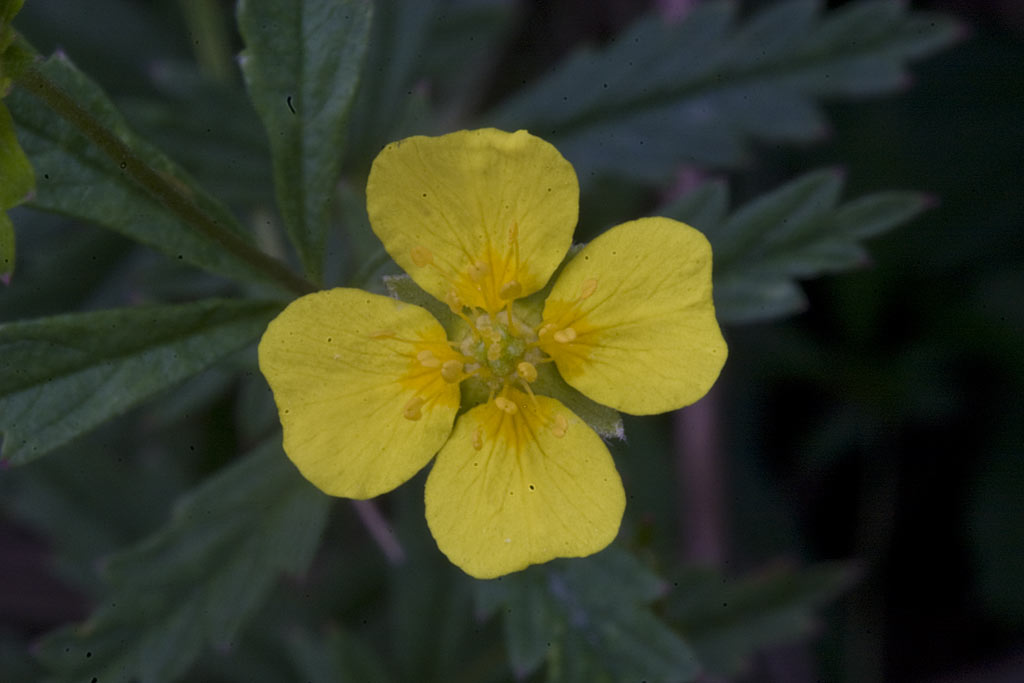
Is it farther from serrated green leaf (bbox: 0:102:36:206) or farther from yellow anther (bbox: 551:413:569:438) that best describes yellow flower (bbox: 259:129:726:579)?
serrated green leaf (bbox: 0:102:36:206)

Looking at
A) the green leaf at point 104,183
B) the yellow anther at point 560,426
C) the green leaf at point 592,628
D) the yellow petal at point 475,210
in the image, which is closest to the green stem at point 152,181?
the green leaf at point 104,183

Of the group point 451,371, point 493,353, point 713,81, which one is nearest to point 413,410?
point 451,371

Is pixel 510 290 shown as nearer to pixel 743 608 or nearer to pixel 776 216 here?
pixel 776 216

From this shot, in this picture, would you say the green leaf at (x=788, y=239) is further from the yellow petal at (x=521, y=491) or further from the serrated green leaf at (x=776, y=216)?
the yellow petal at (x=521, y=491)

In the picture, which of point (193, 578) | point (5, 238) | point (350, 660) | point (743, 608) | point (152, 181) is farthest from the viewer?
point (743, 608)

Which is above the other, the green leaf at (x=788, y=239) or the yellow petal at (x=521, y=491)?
the yellow petal at (x=521, y=491)

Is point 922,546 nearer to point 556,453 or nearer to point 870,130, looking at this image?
Answer: point 870,130
